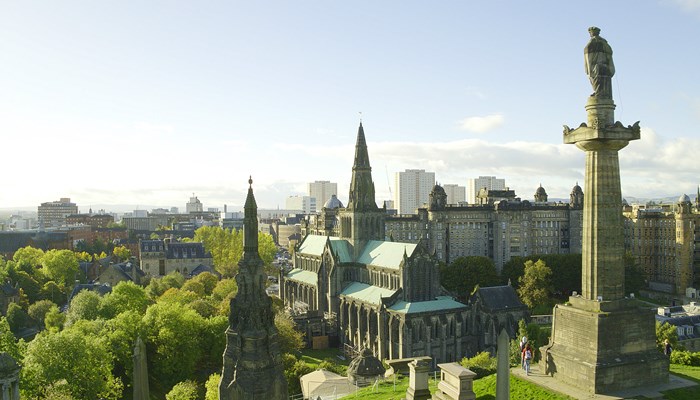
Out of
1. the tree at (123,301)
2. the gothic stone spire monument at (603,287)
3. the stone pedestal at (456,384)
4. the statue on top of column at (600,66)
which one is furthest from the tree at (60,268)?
the statue on top of column at (600,66)

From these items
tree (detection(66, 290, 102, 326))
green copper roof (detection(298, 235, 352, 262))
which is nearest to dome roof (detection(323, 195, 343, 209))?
green copper roof (detection(298, 235, 352, 262))

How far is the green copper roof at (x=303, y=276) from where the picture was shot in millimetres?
84562

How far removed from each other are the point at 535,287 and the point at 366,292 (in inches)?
1171

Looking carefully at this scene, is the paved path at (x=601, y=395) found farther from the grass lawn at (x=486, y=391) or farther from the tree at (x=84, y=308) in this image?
the tree at (x=84, y=308)

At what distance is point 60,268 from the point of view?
98.4m

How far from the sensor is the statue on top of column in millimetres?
29547

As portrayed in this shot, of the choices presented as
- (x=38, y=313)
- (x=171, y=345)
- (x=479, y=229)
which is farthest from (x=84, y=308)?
(x=479, y=229)

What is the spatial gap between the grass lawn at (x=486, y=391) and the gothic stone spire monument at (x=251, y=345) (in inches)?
492

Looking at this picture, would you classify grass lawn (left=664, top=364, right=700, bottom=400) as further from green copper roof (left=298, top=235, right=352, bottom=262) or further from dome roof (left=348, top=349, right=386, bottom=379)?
green copper roof (left=298, top=235, right=352, bottom=262)

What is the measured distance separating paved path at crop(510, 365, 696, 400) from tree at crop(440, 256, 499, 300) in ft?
201

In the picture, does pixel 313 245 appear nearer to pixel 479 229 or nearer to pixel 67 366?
pixel 479 229

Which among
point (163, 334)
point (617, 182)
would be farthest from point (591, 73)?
point (163, 334)

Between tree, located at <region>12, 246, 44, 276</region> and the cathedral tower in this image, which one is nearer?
the cathedral tower

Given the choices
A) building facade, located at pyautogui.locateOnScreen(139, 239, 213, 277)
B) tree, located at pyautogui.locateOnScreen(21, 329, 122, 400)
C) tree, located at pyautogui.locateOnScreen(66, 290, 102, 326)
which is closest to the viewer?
tree, located at pyautogui.locateOnScreen(21, 329, 122, 400)
